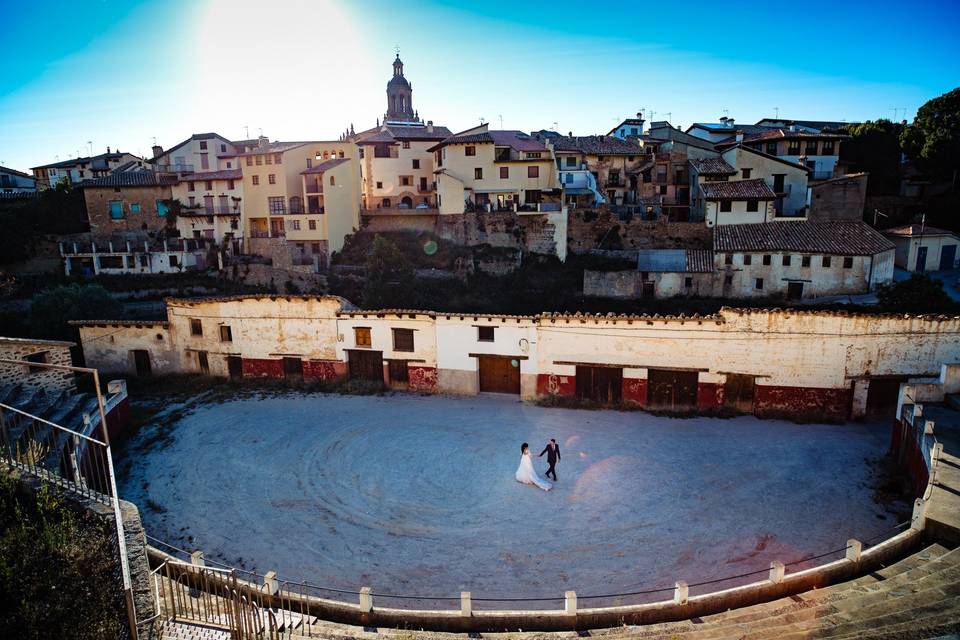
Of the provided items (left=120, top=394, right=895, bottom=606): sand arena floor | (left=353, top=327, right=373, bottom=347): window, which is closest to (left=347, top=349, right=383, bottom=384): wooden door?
(left=353, top=327, right=373, bottom=347): window

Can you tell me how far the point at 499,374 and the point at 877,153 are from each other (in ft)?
143

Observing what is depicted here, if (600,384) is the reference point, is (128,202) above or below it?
above

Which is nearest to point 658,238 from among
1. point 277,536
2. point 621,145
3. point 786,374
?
point 621,145

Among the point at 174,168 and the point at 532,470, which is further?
the point at 174,168

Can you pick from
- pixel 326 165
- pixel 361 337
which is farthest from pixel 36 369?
pixel 326 165

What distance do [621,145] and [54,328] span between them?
45796 mm

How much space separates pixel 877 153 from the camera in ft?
162

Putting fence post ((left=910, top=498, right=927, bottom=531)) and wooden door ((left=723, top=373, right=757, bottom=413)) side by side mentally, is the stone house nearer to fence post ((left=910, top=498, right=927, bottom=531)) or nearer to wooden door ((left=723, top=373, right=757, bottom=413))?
wooden door ((left=723, top=373, right=757, bottom=413))

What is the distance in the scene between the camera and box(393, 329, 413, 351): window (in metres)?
27.2

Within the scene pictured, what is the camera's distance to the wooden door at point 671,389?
79.4ft

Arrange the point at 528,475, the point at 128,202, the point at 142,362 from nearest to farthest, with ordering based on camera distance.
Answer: the point at 528,475 < the point at 142,362 < the point at 128,202

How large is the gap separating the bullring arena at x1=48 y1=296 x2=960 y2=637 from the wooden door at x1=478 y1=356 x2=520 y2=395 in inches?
2.9

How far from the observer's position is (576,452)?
815 inches

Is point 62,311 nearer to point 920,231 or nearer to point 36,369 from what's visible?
point 36,369
